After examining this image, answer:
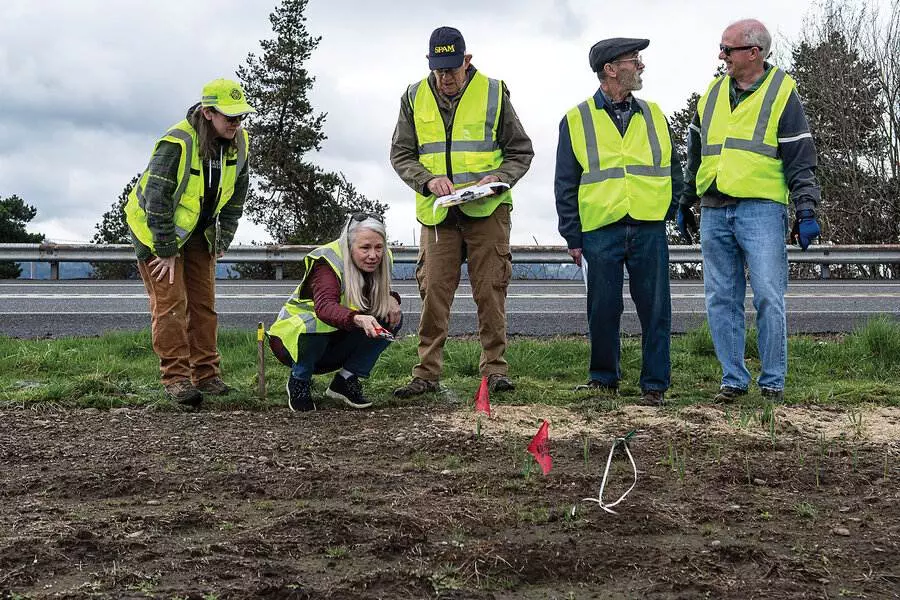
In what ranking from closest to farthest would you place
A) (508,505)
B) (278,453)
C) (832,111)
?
(508,505) → (278,453) → (832,111)

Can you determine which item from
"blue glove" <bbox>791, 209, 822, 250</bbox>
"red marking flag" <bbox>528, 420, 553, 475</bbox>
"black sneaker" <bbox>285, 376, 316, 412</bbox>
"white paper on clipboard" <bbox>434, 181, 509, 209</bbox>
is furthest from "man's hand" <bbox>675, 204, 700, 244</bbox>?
"red marking flag" <bbox>528, 420, 553, 475</bbox>

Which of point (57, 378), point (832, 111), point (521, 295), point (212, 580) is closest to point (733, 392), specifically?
point (212, 580)

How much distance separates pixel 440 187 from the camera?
244 inches

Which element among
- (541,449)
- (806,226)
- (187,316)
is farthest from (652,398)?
(187,316)

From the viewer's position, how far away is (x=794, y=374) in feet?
23.9

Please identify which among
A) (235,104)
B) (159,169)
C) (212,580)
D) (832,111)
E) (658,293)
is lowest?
(212,580)

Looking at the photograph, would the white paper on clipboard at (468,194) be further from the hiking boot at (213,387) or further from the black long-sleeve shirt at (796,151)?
the hiking boot at (213,387)

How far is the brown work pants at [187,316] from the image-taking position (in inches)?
246

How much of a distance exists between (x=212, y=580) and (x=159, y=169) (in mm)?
3424

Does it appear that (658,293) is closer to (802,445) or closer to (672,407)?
(672,407)

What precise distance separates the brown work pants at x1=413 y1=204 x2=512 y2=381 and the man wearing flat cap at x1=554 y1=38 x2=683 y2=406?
1.46 feet

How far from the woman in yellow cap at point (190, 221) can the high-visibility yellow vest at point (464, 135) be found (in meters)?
1.11

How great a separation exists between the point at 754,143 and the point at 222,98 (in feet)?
10.0

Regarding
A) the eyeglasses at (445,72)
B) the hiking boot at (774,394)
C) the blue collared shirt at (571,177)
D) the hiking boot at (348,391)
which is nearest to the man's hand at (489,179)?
the blue collared shirt at (571,177)
